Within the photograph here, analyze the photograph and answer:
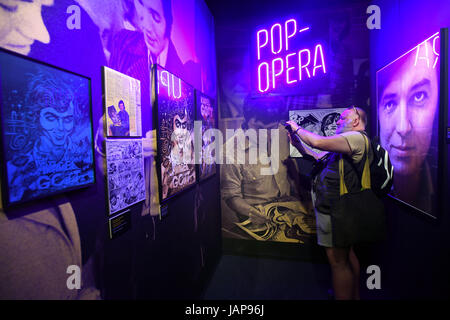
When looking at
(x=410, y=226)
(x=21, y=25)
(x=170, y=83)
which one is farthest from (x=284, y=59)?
(x=21, y=25)

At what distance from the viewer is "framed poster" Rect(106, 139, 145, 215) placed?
1186 mm

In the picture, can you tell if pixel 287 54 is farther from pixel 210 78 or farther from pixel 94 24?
pixel 94 24

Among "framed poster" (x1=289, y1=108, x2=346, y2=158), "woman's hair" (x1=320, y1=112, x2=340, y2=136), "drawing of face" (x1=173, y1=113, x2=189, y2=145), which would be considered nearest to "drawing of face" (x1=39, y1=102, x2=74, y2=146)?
"drawing of face" (x1=173, y1=113, x2=189, y2=145)

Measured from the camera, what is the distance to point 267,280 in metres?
2.75

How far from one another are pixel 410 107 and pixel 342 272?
1.71m

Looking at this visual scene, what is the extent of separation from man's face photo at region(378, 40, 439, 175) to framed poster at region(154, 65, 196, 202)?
2.10 metres

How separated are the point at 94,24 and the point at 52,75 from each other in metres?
0.43

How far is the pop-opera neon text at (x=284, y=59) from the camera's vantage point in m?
2.90

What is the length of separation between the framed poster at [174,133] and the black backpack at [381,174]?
68.1 inches

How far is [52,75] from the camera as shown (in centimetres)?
87

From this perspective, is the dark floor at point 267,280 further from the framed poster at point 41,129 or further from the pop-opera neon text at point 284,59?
the pop-opera neon text at point 284,59

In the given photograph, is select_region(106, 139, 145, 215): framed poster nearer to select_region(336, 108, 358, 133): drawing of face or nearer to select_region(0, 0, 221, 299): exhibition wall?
select_region(0, 0, 221, 299): exhibition wall

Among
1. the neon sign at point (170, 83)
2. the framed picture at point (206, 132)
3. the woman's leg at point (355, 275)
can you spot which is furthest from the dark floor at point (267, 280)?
the neon sign at point (170, 83)
